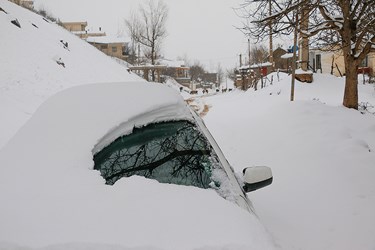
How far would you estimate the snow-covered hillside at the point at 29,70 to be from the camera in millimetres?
9880

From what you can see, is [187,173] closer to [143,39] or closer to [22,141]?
[22,141]

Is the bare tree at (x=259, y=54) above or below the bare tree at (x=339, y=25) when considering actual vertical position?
above

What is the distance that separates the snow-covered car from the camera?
4.36 ft

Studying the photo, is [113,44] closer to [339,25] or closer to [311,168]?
[339,25]

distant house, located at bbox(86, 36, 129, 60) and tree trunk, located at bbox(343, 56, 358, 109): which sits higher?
distant house, located at bbox(86, 36, 129, 60)

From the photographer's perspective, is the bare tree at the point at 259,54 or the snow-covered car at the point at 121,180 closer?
the snow-covered car at the point at 121,180

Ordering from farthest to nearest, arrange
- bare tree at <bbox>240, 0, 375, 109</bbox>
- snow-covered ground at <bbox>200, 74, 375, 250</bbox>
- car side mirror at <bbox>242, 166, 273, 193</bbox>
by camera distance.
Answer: bare tree at <bbox>240, 0, 375, 109</bbox>
snow-covered ground at <bbox>200, 74, 375, 250</bbox>
car side mirror at <bbox>242, 166, 273, 193</bbox>

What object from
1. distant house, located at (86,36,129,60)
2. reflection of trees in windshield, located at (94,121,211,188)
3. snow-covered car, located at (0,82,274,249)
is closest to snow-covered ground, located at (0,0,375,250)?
snow-covered car, located at (0,82,274,249)

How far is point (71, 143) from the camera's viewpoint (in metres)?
1.99

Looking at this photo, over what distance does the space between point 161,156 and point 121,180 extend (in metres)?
0.43

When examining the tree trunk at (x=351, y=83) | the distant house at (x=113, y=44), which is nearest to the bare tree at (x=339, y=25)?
the tree trunk at (x=351, y=83)

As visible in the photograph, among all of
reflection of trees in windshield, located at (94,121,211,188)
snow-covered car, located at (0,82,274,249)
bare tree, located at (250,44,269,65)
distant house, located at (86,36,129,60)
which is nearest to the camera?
snow-covered car, located at (0,82,274,249)

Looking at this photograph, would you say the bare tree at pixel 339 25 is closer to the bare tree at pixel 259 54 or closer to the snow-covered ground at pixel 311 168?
the snow-covered ground at pixel 311 168

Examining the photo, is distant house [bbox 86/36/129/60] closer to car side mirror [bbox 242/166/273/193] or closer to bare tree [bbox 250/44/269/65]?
bare tree [bbox 250/44/269/65]
